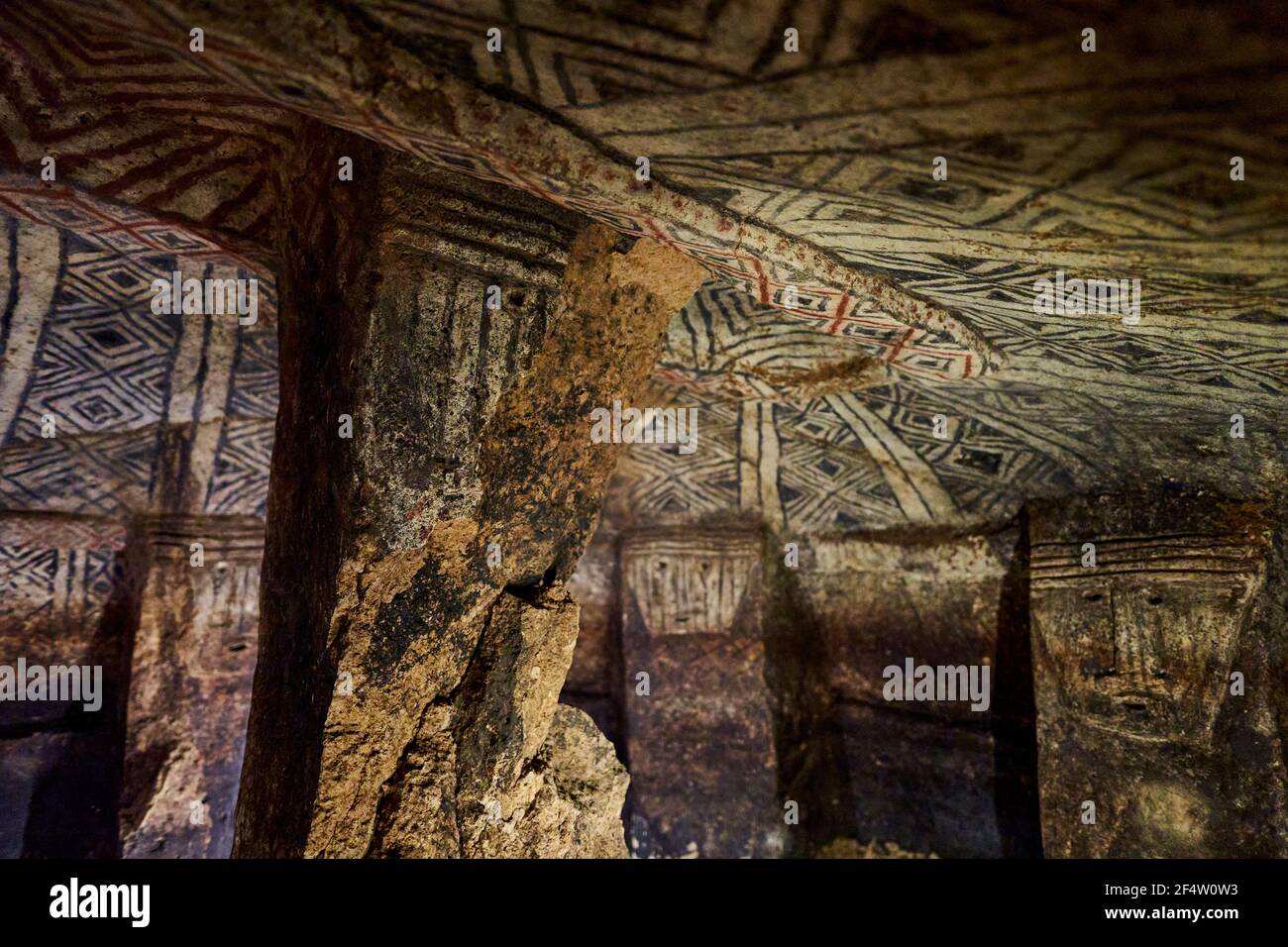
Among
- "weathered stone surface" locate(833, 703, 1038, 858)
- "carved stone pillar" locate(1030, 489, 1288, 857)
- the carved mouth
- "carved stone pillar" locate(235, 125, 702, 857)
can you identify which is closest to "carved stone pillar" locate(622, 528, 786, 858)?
"weathered stone surface" locate(833, 703, 1038, 858)

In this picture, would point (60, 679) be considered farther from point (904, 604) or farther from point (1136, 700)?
point (1136, 700)

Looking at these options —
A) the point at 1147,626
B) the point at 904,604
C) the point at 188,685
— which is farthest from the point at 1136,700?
the point at 188,685

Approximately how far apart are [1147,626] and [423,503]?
2.49 m

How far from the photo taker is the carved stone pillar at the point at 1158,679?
2.76 metres

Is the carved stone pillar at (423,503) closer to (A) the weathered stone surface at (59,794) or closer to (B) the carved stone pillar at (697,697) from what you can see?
(B) the carved stone pillar at (697,697)

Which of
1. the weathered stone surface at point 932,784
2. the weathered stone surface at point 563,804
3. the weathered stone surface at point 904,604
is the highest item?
the weathered stone surface at point 904,604

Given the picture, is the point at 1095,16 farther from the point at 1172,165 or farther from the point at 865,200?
the point at 865,200

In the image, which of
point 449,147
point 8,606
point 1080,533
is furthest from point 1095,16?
point 8,606

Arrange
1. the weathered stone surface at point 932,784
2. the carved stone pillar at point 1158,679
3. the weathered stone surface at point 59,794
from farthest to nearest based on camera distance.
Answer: the weathered stone surface at point 932,784
the weathered stone surface at point 59,794
the carved stone pillar at point 1158,679

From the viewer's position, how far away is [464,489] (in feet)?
6.30

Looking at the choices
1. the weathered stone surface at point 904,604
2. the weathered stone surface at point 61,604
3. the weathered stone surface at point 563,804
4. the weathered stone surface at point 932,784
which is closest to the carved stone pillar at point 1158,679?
the weathered stone surface at point 904,604

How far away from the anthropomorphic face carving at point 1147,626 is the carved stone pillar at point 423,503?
6.34ft

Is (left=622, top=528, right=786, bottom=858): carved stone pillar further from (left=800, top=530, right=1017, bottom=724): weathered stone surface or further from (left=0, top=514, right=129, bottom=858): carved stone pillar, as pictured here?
(left=0, top=514, right=129, bottom=858): carved stone pillar

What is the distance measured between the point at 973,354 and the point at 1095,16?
1471 mm
